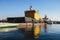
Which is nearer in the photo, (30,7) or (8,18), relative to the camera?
(8,18)

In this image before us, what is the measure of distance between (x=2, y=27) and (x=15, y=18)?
2837cm

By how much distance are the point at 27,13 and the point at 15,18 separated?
3351 centimetres

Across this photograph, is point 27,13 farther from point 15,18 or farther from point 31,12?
point 15,18

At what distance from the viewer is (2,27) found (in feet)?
101

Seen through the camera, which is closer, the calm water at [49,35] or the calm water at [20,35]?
the calm water at [20,35]

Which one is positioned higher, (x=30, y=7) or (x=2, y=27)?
(x=30, y=7)

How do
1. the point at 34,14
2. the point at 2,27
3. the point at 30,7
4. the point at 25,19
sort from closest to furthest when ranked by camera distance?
1. the point at 2,27
2. the point at 25,19
3. the point at 34,14
4. the point at 30,7

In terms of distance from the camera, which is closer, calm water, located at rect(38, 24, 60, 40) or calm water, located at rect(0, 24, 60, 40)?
calm water, located at rect(0, 24, 60, 40)

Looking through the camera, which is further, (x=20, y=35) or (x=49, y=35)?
(x=49, y=35)

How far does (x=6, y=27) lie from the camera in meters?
32.5

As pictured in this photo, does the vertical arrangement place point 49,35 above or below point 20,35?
below

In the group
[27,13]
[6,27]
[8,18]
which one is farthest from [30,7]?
[6,27]

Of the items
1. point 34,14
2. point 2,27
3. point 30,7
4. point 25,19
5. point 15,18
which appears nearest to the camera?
point 2,27

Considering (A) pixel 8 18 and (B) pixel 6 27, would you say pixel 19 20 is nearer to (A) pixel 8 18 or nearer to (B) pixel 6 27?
(A) pixel 8 18
